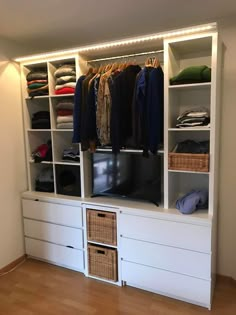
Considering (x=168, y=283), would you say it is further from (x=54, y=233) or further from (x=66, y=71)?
(x=66, y=71)

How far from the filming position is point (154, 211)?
2.30m

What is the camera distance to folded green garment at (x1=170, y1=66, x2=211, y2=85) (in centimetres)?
209

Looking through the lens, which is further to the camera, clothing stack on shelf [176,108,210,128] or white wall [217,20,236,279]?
white wall [217,20,236,279]

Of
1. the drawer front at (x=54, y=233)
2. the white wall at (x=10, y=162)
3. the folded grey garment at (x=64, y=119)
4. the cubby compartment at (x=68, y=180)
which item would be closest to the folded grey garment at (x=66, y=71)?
the folded grey garment at (x=64, y=119)

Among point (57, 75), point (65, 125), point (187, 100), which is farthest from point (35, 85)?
point (187, 100)

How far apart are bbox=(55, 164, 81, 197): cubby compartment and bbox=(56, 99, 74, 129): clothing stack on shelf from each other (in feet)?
1.45

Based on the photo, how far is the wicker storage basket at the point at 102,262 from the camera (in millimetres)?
2520

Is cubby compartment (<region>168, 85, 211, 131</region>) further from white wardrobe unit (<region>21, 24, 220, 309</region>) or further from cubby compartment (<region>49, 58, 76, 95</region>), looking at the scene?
cubby compartment (<region>49, 58, 76, 95</region>)

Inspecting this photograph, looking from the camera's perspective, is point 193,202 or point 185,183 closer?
point 193,202

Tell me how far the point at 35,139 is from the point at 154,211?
1.64 meters

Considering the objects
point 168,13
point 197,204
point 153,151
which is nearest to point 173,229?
point 197,204

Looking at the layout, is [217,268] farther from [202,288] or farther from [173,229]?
[173,229]

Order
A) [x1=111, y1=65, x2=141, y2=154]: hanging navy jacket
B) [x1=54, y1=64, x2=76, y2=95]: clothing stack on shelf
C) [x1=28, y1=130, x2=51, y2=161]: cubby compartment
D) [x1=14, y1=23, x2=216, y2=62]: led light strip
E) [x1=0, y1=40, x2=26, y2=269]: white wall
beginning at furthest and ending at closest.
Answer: [x1=28, y1=130, x2=51, y2=161]: cubby compartment, [x1=0, y1=40, x2=26, y2=269]: white wall, [x1=54, y1=64, x2=76, y2=95]: clothing stack on shelf, [x1=111, y1=65, x2=141, y2=154]: hanging navy jacket, [x1=14, y1=23, x2=216, y2=62]: led light strip

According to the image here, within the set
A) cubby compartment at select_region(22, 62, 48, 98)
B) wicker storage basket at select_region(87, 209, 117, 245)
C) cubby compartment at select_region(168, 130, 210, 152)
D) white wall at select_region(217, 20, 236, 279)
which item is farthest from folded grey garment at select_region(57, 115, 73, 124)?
white wall at select_region(217, 20, 236, 279)
